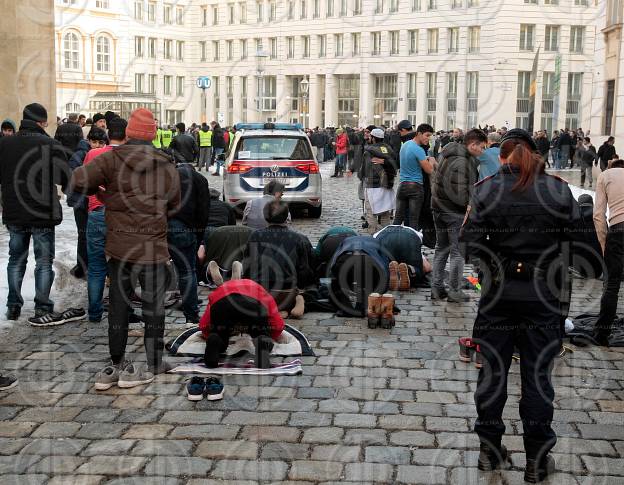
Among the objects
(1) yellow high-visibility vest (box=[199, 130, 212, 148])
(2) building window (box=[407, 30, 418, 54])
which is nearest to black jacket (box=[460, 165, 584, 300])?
(1) yellow high-visibility vest (box=[199, 130, 212, 148])

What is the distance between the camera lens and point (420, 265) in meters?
10.7

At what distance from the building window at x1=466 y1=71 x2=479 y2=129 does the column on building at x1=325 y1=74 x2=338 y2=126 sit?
13.0 m

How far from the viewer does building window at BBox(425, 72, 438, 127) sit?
2625 inches

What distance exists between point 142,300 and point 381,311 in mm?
2718

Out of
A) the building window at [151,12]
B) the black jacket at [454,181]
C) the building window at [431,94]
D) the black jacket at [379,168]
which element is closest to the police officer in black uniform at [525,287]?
the black jacket at [454,181]

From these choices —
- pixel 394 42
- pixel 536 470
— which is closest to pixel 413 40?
pixel 394 42

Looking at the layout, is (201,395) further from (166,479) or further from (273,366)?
(166,479)

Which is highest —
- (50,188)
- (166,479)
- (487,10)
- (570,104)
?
(487,10)

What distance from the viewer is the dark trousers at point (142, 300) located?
6.47 metres

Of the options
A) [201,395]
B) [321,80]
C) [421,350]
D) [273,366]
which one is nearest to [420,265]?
[421,350]

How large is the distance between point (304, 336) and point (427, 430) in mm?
2399

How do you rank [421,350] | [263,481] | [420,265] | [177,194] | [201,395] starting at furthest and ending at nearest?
[420,265]
[421,350]
[177,194]
[201,395]
[263,481]

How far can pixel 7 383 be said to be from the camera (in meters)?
6.38

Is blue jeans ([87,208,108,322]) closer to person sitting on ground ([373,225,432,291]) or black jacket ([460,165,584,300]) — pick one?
person sitting on ground ([373,225,432,291])
